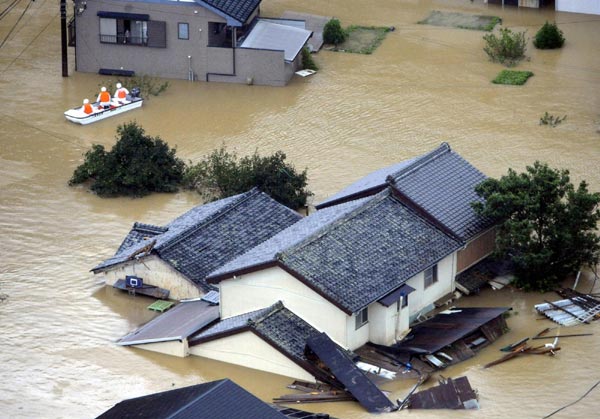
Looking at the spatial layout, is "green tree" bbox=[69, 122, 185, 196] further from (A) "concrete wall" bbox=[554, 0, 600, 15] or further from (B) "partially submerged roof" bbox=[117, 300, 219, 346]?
(A) "concrete wall" bbox=[554, 0, 600, 15]

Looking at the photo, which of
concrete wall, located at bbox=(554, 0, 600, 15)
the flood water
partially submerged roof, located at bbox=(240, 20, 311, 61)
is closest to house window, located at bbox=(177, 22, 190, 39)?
the flood water

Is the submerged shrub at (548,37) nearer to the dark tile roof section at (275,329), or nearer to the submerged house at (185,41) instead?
the submerged house at (185,41)

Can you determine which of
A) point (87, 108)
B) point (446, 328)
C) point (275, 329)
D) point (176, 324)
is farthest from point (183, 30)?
point (446, 328)

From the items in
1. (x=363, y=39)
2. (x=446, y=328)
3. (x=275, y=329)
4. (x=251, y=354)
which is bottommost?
(x=251, y=354)

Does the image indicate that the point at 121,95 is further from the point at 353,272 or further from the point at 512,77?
the point at 353,272

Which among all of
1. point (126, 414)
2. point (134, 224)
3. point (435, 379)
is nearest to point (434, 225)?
point (435, 379)
